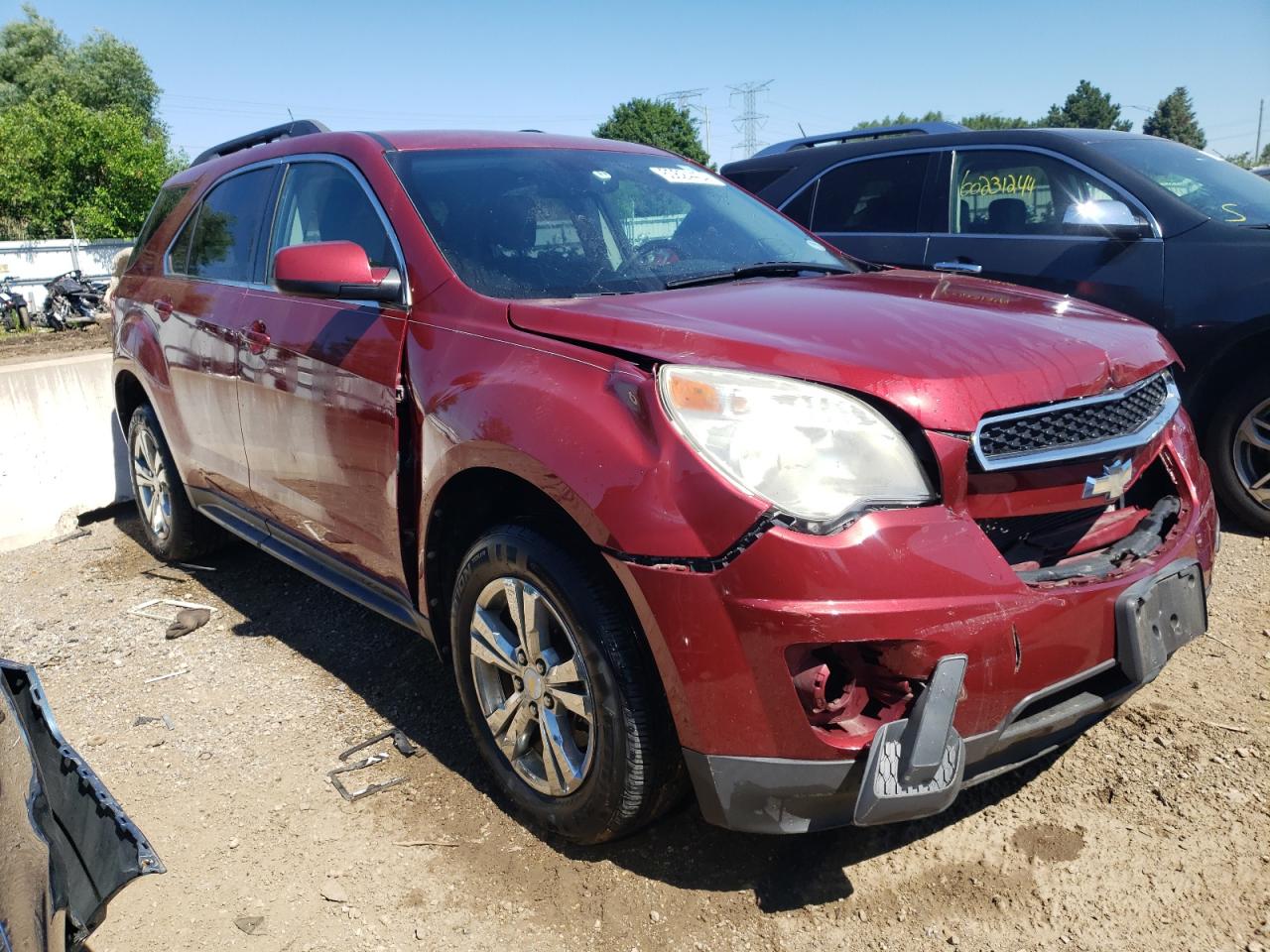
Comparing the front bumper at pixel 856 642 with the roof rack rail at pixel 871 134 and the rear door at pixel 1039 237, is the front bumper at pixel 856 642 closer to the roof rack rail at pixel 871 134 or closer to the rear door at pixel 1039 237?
the rear door at pixel 1039 237

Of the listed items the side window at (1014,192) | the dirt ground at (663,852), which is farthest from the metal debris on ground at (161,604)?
the side window at (1014,192)

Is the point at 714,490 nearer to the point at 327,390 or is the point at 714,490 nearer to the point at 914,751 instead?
the point at 914,751

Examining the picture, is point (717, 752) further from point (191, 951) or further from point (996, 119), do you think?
point (996, 119)

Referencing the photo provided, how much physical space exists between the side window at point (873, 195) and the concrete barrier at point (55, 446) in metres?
4.34

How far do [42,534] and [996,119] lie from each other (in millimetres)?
110854

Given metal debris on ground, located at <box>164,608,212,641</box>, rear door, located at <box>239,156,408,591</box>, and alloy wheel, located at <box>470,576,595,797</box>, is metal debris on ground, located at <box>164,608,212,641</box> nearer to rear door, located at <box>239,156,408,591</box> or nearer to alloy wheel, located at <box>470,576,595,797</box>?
rear door, located at <box>239,156,408,591</box>

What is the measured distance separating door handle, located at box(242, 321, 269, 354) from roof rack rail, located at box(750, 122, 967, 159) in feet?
12.9

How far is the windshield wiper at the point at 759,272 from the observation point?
2.94 metres

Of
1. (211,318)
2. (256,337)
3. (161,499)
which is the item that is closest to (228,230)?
(211,318)

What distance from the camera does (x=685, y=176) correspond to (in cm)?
376

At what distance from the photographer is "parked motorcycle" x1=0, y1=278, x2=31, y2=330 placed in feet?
68.0

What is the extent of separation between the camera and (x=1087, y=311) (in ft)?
9.09

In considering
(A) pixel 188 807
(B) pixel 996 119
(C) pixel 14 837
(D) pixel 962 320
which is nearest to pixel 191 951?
(A) pixel 188 807

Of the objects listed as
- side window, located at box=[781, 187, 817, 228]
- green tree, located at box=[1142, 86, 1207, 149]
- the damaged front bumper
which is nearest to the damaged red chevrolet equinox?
the damaged front bumper
